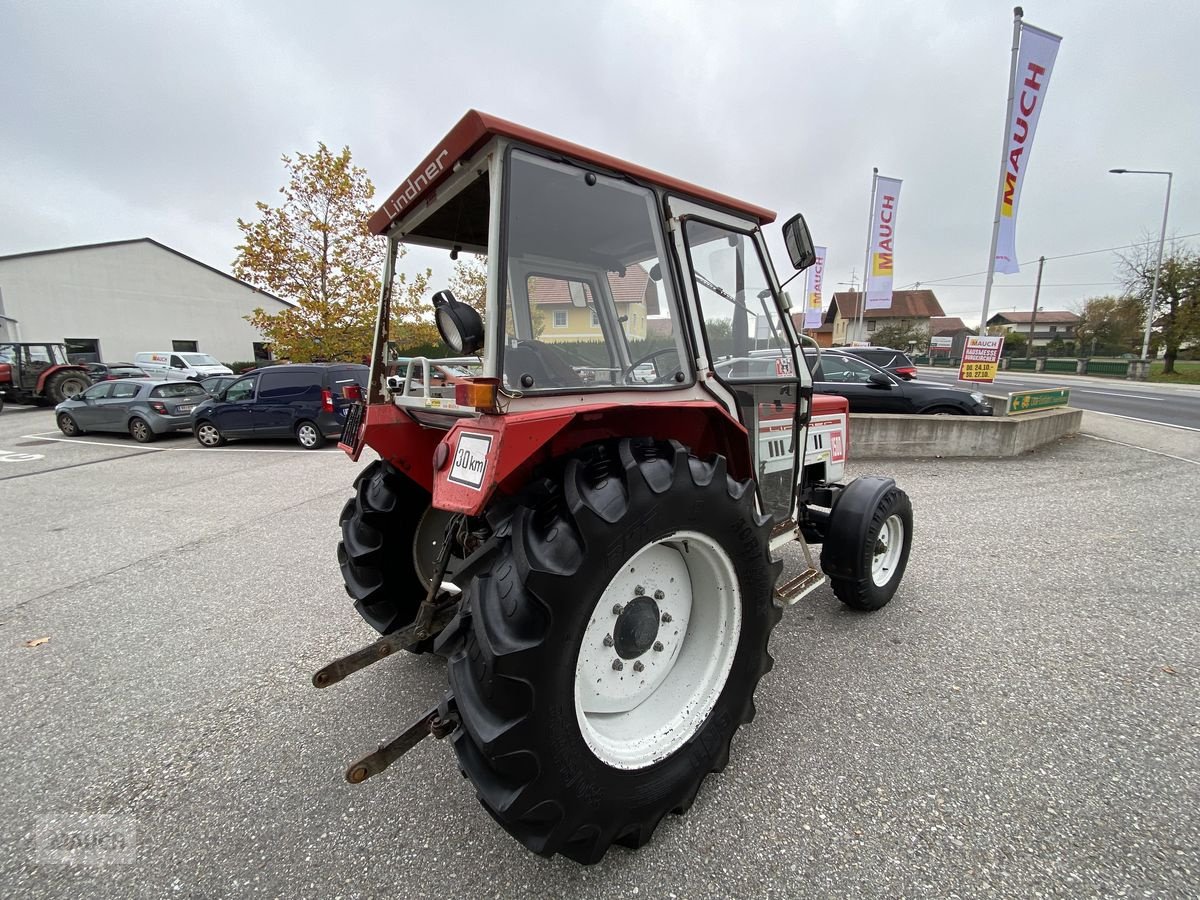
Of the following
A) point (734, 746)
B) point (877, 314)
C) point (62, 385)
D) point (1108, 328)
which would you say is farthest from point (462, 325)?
point (877, 314)

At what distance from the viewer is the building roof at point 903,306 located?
61.6 metres

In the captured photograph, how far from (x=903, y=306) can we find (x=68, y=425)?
74.8 meters

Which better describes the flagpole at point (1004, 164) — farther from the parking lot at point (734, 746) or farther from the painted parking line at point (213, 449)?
the painted parking line at point (213, 449)

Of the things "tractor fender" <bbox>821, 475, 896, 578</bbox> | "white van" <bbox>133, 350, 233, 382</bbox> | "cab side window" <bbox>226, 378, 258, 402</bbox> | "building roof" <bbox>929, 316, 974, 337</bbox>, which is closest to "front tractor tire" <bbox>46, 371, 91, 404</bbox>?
"white van" <bbox>133, 350, 233, 382</bbox>

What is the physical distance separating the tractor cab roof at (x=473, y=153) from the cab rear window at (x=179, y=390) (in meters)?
12.3

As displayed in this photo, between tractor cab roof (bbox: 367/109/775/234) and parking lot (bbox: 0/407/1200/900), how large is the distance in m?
2.24

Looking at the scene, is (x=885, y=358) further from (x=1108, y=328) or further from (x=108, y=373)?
(x=1108, y=328)

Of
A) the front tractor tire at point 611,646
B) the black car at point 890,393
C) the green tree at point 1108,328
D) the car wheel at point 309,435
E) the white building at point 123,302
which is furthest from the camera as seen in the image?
the green tree at point 1108,328

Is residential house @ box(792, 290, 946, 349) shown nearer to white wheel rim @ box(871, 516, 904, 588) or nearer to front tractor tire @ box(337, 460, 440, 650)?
white wheel rim @ box(871, 516, 904, 588)

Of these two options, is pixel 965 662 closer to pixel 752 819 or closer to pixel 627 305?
pixel 752 819

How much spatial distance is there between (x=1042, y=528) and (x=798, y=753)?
418cm

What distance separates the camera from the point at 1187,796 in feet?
5.89

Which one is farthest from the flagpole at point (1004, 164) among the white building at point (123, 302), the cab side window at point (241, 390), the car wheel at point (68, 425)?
the white building at point (123, 302)

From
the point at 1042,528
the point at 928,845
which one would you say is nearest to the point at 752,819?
the point at 928,845
